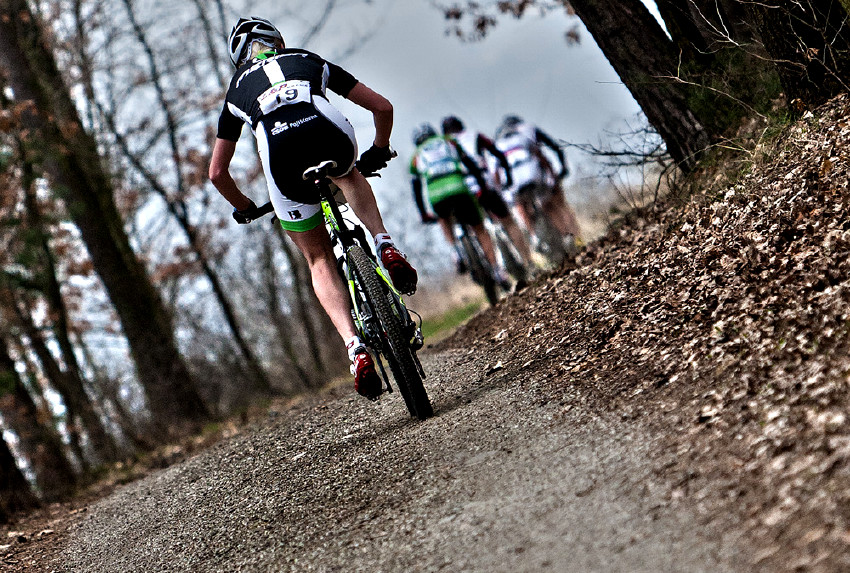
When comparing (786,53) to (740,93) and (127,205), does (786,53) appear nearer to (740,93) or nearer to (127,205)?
(740,93)

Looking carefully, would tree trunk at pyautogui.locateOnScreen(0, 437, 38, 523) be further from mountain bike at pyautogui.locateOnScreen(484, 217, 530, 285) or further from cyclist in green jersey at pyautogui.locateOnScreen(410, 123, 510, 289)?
mountain bike at pyautogui.locateOnScreen(484, 217, 530, 285)

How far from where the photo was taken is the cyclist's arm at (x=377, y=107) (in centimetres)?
567

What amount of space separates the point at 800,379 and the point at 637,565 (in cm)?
137

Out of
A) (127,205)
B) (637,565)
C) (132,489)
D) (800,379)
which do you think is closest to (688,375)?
(800,379)

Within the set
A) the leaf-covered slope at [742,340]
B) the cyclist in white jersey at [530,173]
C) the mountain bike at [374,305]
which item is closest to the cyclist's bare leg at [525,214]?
the cyclist in white jersey at [530,173]

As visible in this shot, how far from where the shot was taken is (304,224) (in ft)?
19.0

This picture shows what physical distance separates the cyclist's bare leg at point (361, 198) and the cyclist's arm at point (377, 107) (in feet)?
0.98

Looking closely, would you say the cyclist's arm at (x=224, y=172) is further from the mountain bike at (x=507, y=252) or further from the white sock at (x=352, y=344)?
the mountain bike at (x=507, y=252)

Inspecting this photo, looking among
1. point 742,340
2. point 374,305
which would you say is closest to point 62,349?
point 374,305

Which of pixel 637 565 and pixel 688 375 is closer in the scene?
pixel 637 565

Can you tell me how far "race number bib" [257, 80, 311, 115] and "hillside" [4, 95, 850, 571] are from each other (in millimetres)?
2031

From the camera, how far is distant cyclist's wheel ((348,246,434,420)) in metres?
5.33

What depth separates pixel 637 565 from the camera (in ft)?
9.54

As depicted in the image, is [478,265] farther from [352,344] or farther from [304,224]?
[352,344]
